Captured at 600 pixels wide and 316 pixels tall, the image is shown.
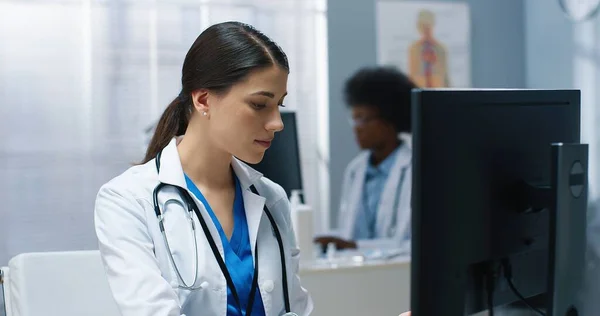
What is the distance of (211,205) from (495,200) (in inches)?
25.5

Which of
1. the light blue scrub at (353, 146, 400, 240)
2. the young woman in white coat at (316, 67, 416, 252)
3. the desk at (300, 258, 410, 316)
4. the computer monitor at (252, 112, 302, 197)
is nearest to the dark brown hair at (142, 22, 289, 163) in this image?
the computer monitor at (252, 112, 302, 197)

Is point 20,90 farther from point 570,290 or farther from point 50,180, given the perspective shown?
point 570,290

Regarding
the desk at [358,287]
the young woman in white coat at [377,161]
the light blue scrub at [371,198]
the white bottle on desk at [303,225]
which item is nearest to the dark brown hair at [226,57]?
the white bottle on desk at [303,225]

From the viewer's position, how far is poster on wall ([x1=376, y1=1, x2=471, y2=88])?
363cm

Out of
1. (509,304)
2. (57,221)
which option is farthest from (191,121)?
(57,221)

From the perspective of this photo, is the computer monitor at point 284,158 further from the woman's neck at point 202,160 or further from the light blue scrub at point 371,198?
the light blue scrub at point 371,198

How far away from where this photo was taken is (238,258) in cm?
142

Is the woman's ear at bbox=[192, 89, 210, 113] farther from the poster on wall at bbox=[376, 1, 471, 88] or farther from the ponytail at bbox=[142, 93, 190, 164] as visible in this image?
the poster on wall at bbox=[376, 1, 471, 88]

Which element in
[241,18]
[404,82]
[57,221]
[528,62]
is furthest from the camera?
[528,62]

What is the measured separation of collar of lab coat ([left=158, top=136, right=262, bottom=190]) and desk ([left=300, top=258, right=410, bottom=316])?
74 cm

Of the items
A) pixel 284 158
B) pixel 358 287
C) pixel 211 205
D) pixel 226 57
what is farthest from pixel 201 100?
pixel 358 287

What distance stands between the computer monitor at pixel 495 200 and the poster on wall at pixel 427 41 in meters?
2.59

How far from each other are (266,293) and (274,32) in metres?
2.14

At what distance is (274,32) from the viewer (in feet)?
11.1
